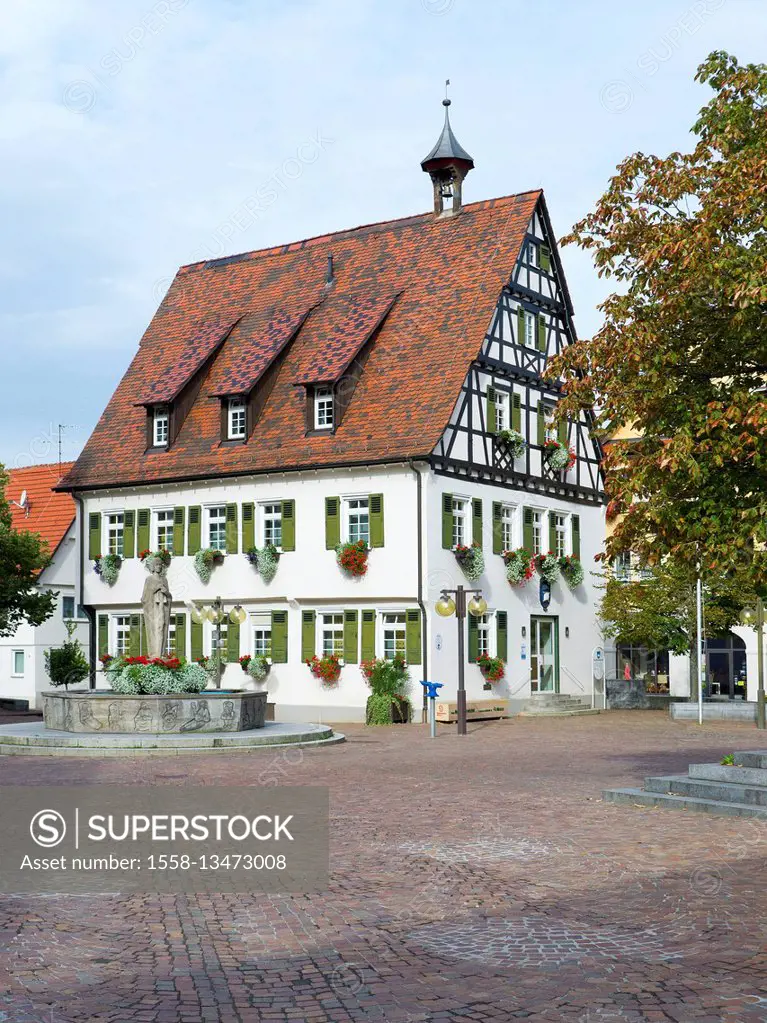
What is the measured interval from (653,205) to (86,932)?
33.6 feet

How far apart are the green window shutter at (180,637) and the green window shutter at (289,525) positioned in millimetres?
4366

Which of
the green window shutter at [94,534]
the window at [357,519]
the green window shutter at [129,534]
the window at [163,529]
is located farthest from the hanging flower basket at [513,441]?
the green window shutter at [94,534]

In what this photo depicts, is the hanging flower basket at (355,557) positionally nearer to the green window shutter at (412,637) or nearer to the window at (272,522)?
the green window shutter at (412,637)

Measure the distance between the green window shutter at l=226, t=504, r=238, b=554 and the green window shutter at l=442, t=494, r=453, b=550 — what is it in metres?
6.46

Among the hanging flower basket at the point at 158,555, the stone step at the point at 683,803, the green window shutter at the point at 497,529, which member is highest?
the green window shutter at the point at 497,529

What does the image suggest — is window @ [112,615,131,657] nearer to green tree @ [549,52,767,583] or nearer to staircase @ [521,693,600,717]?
staircase @ [521,693,600,717]

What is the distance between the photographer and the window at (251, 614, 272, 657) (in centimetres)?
3656

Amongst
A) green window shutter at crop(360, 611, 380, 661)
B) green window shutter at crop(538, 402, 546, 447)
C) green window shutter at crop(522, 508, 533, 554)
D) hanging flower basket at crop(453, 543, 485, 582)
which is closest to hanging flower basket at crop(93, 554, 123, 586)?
green window shutter at crop(360, 611, 380, 661)

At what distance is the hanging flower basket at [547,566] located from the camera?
3803 cm

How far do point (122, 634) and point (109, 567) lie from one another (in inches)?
81.0

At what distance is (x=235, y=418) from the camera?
38.9 metres

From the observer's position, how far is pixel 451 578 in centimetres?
3459

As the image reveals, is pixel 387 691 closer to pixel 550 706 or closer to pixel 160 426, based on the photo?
pixel 550 706

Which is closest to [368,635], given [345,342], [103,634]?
[345,342]
